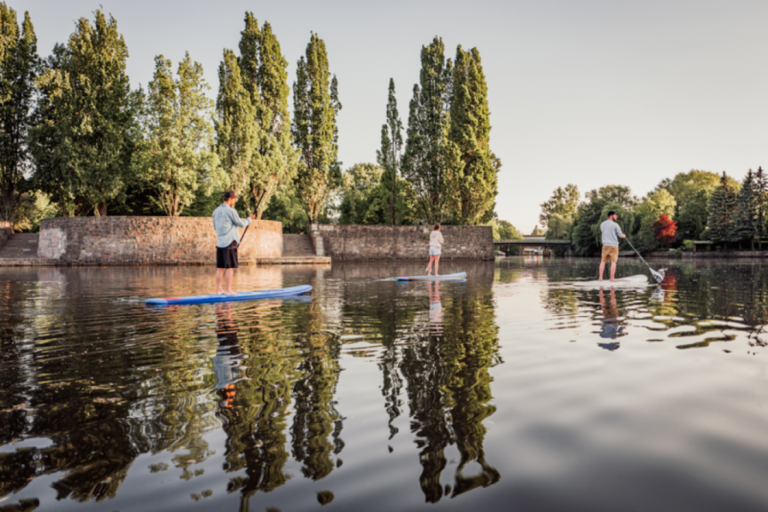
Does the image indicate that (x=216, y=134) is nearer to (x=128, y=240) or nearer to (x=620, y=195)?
(x=128, y=240)

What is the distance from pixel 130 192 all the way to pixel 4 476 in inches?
1516

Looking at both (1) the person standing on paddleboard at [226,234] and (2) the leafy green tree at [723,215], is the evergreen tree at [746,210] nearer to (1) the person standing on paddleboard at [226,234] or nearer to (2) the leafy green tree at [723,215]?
(2) the leafy green tree at [723,215]

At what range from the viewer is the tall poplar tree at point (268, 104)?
33.9 metres

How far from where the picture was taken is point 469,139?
1501 inches

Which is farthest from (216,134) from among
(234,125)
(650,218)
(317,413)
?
(650,218)

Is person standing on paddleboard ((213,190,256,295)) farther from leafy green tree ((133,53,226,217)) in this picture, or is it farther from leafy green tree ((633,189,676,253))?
leafy green tree ((633,189,676,253))

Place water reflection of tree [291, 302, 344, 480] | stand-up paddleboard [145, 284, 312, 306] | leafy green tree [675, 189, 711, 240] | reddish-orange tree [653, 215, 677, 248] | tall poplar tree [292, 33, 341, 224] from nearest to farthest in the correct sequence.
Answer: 1. water reflection of tree [291, 302, 344, 480]
2. stand-up paddleboard [145, 284, 312, 306]
3. tall poplar tree [292, 33, 341, 224]
4. reddish-orange tree [653, 215, 677, 248]
5. leafy green tree [675, 189, 711, 240]

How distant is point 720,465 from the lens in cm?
225

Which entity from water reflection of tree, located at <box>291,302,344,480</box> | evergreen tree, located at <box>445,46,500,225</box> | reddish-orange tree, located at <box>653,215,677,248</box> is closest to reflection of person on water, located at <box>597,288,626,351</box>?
water reflection of tree, located at <box>291,302,344,480</box>

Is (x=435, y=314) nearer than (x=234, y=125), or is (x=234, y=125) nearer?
(x=435, y=314)

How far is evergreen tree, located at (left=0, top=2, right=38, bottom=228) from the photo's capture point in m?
32.9

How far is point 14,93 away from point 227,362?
1521 inches

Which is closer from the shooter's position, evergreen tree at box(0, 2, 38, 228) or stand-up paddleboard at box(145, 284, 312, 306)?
stand-up paddleboard at box(145, 284, 312, 306)

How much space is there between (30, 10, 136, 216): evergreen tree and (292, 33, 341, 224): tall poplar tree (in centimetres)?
1093
